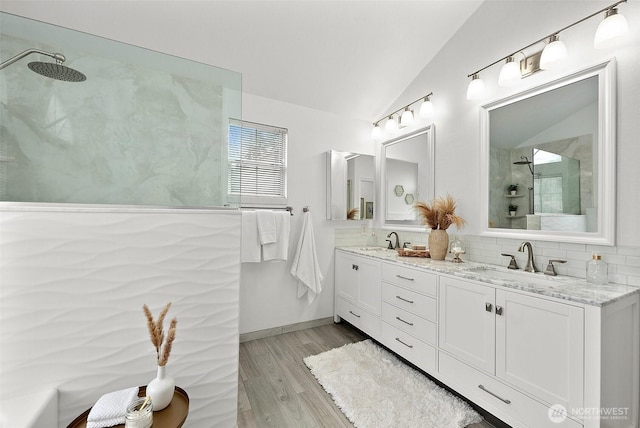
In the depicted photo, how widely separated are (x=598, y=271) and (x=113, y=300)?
256 cm

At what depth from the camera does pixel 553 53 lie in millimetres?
1669

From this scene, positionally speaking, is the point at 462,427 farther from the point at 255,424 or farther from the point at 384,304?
the point at 255,424

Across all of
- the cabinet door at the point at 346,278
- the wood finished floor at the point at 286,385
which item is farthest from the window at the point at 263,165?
the wood finished floor at the point at 286,385

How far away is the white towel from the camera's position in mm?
2785

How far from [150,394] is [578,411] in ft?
6.18

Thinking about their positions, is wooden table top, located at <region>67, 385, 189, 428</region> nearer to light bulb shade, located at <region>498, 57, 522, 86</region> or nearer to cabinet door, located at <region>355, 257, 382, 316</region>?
cabinet door, located at <region>355, 257, 382, 316</region>

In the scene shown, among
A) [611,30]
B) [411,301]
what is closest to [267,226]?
[411,301]

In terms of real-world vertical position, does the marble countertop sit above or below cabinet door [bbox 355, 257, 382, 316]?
above

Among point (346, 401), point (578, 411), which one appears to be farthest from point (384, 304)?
point (578, 411)

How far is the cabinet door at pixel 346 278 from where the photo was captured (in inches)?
111

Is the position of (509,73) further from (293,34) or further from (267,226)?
(267,226)

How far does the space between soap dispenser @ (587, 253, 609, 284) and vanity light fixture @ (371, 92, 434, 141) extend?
169 centimetres

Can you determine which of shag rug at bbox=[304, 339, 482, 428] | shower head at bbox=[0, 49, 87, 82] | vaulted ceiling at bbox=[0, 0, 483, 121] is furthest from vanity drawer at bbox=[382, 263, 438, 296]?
shower head at bbox=[0, 49, 87, 82]

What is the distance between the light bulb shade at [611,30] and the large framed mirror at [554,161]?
127 mm
